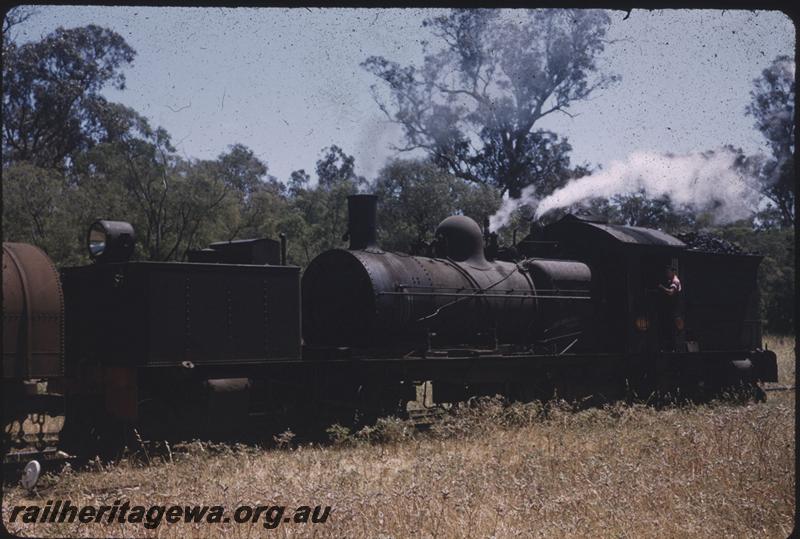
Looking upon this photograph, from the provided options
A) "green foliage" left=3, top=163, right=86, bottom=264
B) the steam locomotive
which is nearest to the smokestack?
the steam locomotive

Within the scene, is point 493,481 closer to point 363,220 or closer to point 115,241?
point 115,241

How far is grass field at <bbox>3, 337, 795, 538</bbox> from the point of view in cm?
627

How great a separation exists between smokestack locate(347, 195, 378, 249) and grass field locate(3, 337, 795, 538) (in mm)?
2796

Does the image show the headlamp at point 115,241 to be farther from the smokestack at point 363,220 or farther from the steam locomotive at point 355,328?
the smokestack at point 363,220

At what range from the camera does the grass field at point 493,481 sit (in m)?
6.27

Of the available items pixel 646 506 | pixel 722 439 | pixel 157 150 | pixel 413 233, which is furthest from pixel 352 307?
pixel 157 150

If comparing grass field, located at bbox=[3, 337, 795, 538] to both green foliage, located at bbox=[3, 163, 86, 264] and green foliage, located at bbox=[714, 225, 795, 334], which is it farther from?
green foliage, located at bbox=[714, 225, 795, 334]

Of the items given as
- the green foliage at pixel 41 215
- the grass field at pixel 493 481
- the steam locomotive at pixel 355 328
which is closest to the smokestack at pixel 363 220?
the steam locomotive at pixel 355 328

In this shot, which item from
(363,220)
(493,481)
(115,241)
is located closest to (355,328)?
(363,220)

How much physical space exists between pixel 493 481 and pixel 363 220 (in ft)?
18.1

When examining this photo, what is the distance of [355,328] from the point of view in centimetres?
1184

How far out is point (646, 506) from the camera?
6887mm

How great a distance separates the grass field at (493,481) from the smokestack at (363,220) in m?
2.80

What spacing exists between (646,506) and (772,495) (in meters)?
1.05
